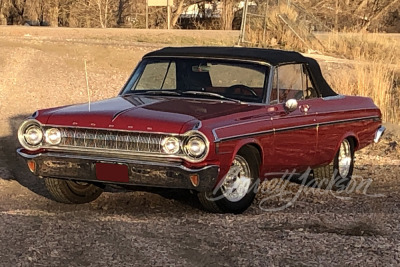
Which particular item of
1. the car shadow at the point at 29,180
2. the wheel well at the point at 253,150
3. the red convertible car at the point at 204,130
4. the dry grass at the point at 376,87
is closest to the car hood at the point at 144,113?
the red convertible car at the point at 204,130

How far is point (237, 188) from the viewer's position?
21.8 ft

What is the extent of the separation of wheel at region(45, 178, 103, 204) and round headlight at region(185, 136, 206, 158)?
147 cm

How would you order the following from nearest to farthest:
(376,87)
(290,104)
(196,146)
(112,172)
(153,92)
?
(196,146) → (112,172) → (290,104) → (153,92) → (376,87)

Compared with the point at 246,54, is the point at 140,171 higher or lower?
lower

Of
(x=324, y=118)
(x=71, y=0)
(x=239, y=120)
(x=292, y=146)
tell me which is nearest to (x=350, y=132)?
(x=324, y=118)

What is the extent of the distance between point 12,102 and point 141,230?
10.3m

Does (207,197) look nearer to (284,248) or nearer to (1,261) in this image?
(284,248)

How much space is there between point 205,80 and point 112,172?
68.7 inches

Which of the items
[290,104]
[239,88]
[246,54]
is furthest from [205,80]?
[290,104]

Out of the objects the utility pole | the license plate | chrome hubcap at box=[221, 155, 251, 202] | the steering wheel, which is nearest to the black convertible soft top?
the steering wheel

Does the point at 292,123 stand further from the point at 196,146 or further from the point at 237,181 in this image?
the point at 196,146

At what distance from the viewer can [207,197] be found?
6379 millimetres

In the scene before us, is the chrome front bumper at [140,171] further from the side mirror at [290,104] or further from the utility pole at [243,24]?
the utility pole at [243,24]

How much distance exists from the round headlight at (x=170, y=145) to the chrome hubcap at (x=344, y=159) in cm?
301
